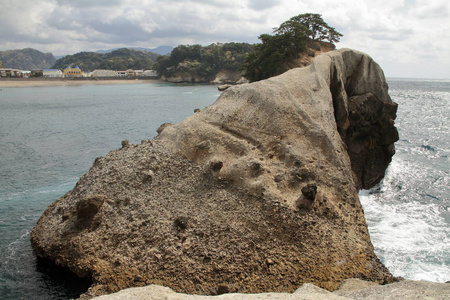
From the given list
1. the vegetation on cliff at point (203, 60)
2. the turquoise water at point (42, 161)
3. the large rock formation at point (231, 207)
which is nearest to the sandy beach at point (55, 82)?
the vegetation on cliff at point (203, 60)

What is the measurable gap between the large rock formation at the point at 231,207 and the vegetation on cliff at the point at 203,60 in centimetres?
11308

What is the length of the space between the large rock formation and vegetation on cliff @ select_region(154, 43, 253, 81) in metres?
113

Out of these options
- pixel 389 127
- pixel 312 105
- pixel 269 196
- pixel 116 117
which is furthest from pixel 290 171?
pixel 116 117

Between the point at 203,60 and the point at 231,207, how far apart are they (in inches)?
5142

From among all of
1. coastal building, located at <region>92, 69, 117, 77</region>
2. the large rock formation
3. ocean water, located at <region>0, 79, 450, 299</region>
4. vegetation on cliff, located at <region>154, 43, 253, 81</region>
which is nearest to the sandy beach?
vegetation on cliff, located at <region>154, 43, 253, 81</region>

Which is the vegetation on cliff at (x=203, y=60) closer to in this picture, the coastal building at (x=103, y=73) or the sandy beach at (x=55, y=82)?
the sandy beach at (x=55, y=82)

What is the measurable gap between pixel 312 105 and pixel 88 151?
65.2ft

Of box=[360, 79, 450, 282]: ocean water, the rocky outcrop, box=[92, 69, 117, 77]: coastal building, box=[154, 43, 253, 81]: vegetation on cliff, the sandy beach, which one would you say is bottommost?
box=[360, 79, 450, 282]: ocean water

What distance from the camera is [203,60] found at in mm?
138250

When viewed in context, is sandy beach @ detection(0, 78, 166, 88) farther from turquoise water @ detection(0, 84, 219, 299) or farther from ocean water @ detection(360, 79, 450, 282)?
ocean water @ detection(360, 79, 450, 282)

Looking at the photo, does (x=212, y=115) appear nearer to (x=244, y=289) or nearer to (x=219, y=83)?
(x=244, y=289)

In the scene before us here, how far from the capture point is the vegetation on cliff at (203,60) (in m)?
131

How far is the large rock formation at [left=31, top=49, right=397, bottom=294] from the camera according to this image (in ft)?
35.7

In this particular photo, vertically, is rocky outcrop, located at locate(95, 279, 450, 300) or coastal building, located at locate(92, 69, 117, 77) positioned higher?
coastal building, located at locate(92, 69, 117, 77)
